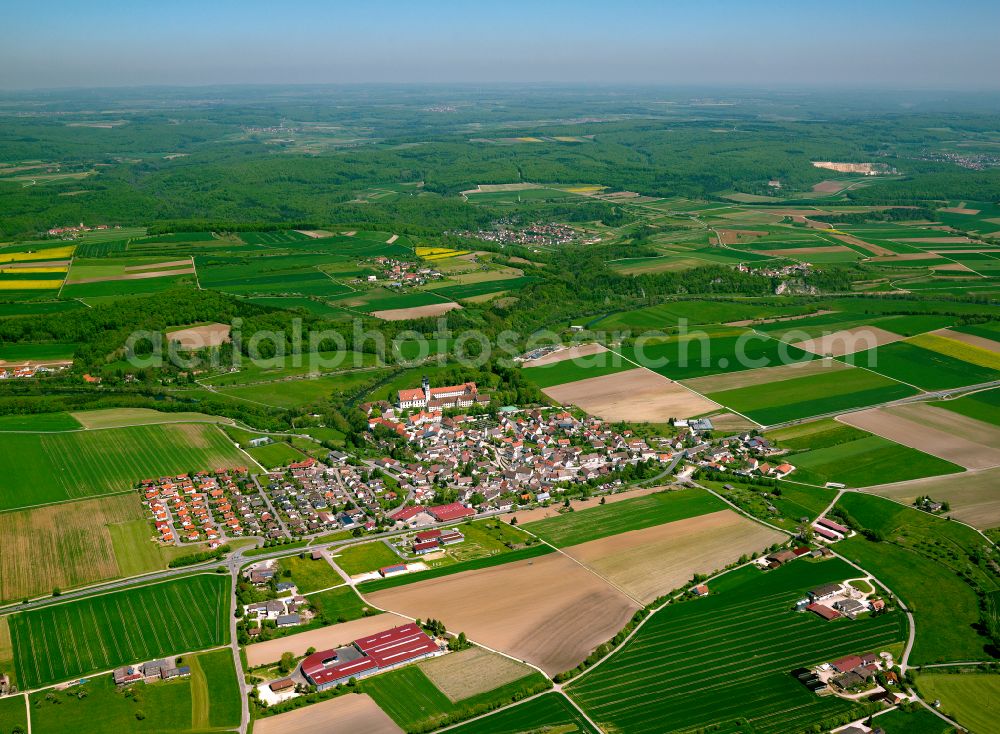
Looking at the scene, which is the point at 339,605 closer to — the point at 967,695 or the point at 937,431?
the point at 967,695

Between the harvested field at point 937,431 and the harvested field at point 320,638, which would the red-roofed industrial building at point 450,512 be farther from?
the harvested field at point 937,431

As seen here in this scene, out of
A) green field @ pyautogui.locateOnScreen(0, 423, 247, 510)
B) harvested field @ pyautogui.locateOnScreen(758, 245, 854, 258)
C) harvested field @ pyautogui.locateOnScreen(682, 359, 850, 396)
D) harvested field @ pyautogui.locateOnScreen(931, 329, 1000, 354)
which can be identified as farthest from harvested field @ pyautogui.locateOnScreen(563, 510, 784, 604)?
harvested field @ pyautogui.locateOnScreen(758, 245, 854, 258)

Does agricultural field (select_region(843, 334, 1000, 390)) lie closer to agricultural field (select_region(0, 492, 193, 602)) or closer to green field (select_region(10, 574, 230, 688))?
green field (select_region(10, 574, 230, 688))

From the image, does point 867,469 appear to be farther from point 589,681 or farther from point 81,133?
point 81,133

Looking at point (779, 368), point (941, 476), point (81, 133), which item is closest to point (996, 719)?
point (941, 476)

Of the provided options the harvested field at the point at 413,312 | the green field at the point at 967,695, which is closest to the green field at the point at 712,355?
the harvested field at the point at 413,312

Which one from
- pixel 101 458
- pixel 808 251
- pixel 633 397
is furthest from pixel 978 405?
pixel 808 251
